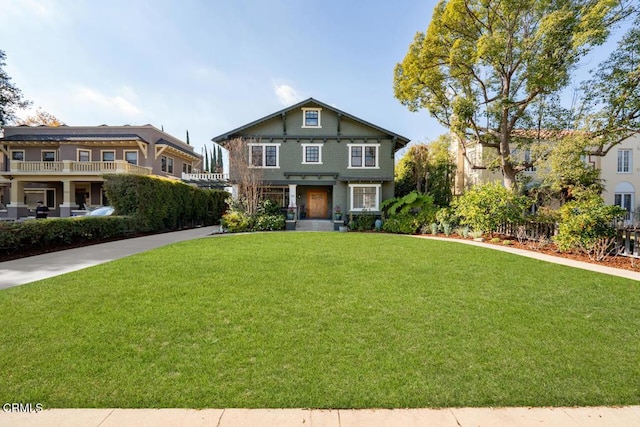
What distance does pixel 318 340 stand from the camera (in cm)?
328

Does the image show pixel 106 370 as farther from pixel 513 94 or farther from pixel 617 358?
pixel 513 94

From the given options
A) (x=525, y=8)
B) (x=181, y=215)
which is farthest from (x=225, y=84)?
(x=525, y=8)

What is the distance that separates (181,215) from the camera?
691 inches

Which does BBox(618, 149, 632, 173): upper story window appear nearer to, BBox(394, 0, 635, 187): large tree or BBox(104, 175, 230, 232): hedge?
BBox(394, 0, 635, 187): large tree

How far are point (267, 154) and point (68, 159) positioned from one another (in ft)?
59.7

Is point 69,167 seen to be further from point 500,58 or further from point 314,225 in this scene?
point 500,58

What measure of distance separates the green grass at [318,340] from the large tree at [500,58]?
36.1ft

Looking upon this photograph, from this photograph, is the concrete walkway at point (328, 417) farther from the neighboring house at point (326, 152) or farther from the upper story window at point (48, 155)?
the upper story window at point (48, 155)

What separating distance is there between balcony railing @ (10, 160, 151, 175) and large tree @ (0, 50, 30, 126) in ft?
17.6

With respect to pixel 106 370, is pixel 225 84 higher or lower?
higher

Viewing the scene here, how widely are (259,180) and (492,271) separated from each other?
13.3 meters

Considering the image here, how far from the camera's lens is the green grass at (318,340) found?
2.42 meters

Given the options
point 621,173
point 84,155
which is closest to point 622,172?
point 621,173

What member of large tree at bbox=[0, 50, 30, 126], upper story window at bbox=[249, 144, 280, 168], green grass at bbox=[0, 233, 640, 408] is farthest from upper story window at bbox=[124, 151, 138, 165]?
green grass at bbox=[0, 233, 640, 408]
